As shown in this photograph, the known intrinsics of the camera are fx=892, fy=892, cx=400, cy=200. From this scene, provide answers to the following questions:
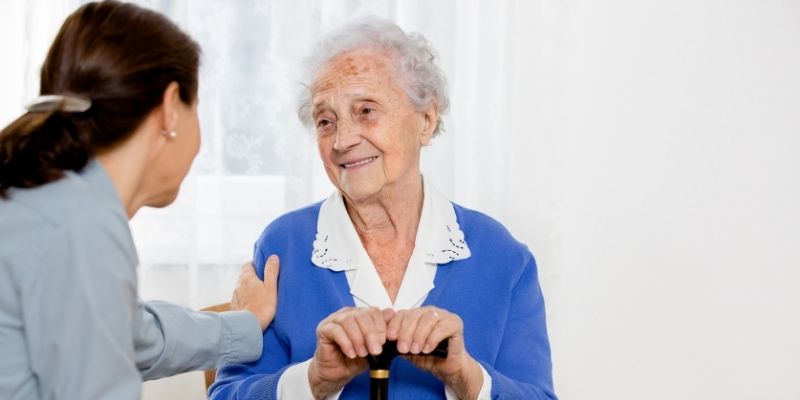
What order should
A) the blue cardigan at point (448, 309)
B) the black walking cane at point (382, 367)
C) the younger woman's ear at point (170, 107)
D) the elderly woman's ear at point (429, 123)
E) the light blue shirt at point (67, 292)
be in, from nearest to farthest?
the light blue shirt at point (67, 292) → the younger woman's ear at point (170, 107) → the black walking cane at point (382, 367) → the blue cardigan at point (448, 309) → the elderly woman's ear at point (429, 123)

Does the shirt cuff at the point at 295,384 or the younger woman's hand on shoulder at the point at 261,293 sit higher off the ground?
the younger woman's hand on shoulder at the point at 261,293

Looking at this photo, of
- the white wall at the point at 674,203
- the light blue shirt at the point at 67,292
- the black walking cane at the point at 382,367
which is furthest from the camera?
the white wall at the point at 674,203

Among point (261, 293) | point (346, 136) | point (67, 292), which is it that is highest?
point (346, 136)

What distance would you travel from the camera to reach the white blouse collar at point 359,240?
5.69ft

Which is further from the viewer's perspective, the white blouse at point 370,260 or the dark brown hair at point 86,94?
the white blouse at point 370,260

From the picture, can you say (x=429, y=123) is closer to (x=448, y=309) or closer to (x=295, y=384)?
(x=448, y=309)

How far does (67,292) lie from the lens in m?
1.01

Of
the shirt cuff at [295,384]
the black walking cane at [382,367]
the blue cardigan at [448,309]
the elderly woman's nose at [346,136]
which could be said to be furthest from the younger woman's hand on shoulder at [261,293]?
the black walking cane at [382,367]

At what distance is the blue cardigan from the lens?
1653 millimetres

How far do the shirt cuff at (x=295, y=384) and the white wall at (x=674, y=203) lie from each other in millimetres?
1188

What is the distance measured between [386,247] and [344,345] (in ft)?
1.49

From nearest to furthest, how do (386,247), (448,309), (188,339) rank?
(188,339)
(448,309)
(386,247)

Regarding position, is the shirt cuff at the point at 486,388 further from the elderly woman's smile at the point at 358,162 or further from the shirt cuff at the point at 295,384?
the elderly woman's smile at the point at 358,162

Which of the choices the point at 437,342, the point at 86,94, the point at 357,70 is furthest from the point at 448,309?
the point at 86,94
